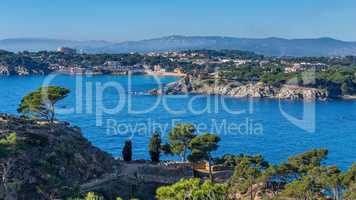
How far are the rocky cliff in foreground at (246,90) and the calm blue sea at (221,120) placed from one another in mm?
3348

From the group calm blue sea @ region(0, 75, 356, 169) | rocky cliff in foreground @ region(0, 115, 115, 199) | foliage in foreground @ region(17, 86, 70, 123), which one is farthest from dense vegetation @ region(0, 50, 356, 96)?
rocky cliff in foreground @ region(0, 115, 115, 199)

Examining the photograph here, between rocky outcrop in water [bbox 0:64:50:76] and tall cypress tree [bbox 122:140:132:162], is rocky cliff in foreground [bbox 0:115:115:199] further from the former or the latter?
rocky outcrop in water [bbox 0:64:50:76]

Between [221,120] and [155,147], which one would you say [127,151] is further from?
[221,120]

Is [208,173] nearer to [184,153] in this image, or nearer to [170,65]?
[184,153]

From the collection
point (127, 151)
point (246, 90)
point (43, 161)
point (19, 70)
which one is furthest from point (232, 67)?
point (43, 161)

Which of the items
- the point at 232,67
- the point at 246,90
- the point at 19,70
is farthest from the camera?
the point at 19,70

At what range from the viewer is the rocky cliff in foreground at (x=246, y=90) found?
103 metres

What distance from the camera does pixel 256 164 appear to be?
34.2 meters

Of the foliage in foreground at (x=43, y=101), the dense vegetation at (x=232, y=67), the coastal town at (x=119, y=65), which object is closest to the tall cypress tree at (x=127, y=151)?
the foliage in foreground at (x=43, y=101)

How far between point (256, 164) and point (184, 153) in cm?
605

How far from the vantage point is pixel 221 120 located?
76812 millimetres

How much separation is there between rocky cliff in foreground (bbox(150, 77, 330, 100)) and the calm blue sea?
3.35m

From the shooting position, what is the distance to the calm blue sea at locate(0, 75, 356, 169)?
58.7 m

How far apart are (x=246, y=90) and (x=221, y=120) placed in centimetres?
3002
